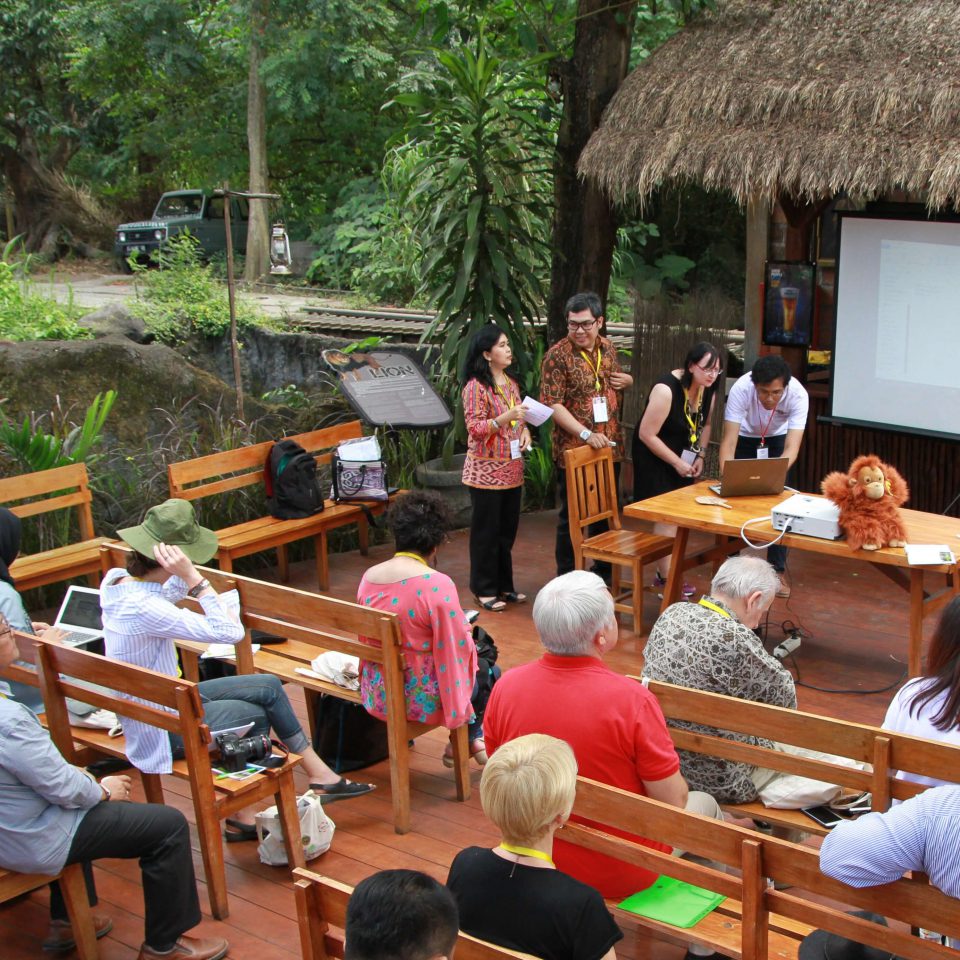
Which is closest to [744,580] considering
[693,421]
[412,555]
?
[412,555]

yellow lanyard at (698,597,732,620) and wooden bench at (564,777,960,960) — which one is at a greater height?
yellow lanyard at (698,597,732,620)

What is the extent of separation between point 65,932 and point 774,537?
3408 millimetres

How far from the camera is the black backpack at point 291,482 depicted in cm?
696

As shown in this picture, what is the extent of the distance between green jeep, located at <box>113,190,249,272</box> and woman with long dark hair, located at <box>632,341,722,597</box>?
15341 mm

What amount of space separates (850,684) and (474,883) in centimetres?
356

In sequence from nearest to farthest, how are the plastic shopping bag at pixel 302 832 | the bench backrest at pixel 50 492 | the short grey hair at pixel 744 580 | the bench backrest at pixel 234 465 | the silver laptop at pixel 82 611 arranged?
the short grey hair at pixel 744 580
the plastic shopping bag at pixel 302 832
the silver laptop at pixel 82 611
the bench backrest at pixel 50 492
the bench backrest at pixel 234 465

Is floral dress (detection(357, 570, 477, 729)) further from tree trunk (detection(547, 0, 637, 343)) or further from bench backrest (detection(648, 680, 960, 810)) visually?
tree trunk (detection(547, 0, 637, 343))

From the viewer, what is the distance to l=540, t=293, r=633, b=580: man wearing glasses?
21.2 ft

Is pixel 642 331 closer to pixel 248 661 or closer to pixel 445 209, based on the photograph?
pixel 445 209

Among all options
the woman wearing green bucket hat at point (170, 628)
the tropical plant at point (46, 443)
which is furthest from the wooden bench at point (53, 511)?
the woman wearing green bucket hat at point (170, 628)

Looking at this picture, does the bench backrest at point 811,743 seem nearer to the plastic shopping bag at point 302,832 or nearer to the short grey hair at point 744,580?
the short grey hair at point 744,580

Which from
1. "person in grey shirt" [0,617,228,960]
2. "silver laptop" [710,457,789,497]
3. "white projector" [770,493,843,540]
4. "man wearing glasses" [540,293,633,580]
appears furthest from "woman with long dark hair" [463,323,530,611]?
"person in grey shirt" [0,617,228,960]

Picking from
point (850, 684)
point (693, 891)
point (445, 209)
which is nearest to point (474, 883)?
point (693, 891)

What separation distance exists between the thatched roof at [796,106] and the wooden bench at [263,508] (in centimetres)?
279
